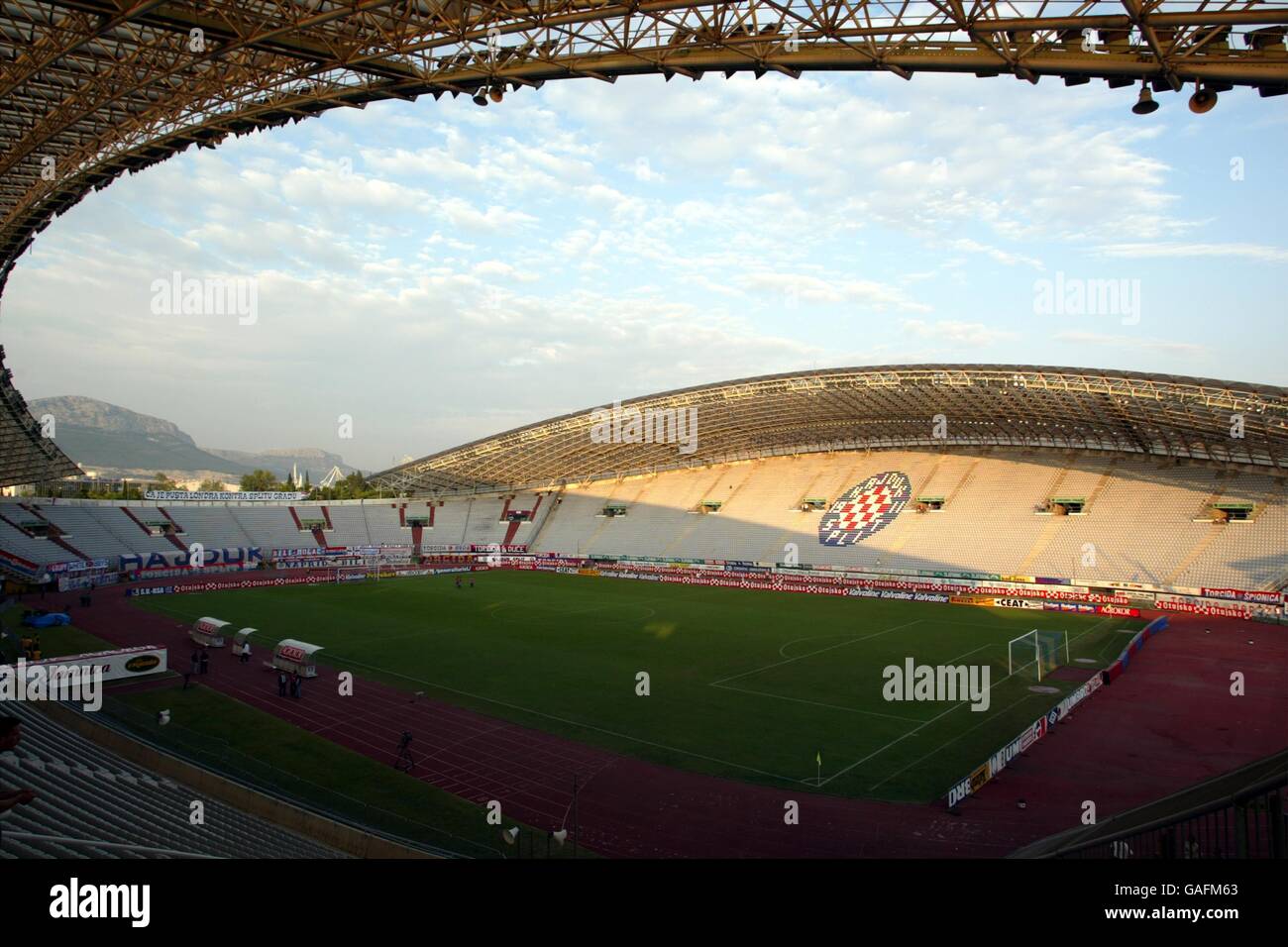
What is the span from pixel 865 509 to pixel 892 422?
7.84 m

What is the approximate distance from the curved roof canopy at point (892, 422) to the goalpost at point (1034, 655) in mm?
19479

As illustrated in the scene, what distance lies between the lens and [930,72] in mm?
11711

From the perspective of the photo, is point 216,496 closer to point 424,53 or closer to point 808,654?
point 808,654

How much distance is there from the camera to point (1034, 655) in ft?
92.8

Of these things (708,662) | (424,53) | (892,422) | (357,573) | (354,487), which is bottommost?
(357,573)

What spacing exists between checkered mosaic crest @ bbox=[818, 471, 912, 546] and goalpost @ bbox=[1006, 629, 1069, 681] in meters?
29.8

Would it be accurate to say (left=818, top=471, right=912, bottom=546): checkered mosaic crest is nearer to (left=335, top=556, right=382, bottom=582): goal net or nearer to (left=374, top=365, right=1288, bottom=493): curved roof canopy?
(left=374, top=365, right=1288, bottom=493): curved roof canopy

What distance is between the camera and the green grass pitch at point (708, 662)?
62.7 feet

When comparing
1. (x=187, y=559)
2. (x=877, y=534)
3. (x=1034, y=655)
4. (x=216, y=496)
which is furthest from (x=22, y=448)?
(x=1034, y=655)

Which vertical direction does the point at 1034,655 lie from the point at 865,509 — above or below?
below

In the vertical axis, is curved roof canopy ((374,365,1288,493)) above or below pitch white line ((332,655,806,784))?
above

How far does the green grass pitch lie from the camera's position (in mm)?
19125

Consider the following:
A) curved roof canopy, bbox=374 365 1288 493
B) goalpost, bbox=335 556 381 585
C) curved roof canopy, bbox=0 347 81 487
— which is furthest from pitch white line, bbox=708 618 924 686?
curved roof canopy, bbox=0 347 81 487

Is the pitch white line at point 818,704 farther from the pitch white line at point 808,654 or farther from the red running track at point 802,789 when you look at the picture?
the red running track at point 802,789
